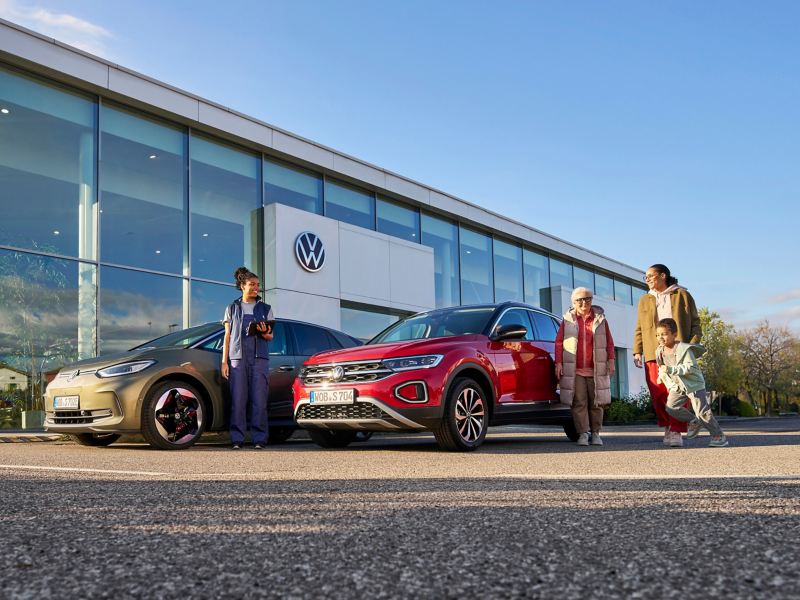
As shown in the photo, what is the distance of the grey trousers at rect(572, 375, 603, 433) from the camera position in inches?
344

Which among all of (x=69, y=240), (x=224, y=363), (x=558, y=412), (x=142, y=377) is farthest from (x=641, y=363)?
(x=69, y=240)

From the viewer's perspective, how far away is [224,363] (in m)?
8.63

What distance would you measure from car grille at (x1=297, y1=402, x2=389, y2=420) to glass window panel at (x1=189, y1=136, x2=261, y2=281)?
825 centimetres

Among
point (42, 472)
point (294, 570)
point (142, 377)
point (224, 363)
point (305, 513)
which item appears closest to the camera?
point (294, 570)

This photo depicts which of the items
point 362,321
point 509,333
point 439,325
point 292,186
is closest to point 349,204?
point 292,186

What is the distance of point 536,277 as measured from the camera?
28.2 m

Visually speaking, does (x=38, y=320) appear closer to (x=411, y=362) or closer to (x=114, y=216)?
(x=114, y=216)

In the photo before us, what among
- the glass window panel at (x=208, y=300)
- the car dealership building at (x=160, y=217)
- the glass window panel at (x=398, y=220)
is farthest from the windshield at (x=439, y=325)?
the glass window panel at (x=398, y=220)

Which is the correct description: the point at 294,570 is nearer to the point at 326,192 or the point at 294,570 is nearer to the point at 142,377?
the point at 142,377

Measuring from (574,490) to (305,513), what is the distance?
161 centimetres

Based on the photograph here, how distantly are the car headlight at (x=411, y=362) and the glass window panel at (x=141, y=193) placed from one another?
829 centimetres

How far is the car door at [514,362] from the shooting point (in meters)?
8.27

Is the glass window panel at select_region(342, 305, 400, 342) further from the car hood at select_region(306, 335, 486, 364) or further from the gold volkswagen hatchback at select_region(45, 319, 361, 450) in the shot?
the car hood at select_region(306, 335, 486, 364)

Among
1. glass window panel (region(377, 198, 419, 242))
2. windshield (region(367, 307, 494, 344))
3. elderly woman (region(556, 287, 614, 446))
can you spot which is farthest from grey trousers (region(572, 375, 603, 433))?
glass window panel (region(377, 198, 419, 242))
